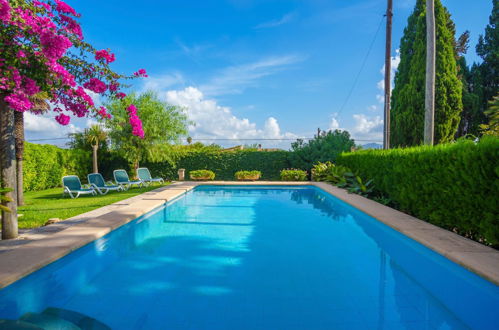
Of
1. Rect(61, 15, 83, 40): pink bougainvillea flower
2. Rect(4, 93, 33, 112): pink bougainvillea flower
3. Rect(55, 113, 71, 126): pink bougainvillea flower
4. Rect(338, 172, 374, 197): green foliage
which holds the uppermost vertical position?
Rect(61, 15, 83, 40): pink bougainvillea flower

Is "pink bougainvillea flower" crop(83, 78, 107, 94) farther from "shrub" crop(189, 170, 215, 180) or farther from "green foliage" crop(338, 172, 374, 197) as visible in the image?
"shrub" crop(189, 170, 215, 180)

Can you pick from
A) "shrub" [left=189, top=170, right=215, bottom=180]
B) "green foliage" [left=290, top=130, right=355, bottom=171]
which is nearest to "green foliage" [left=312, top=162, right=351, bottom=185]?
"green foliage" [left=290, top=130, right=355, bottom=171]

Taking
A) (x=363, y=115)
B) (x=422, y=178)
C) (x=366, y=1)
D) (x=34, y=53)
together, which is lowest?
(x=422, y=178)

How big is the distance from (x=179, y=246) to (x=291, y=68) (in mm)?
17126

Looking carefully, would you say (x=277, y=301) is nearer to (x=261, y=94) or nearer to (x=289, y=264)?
(x=289, y=264)

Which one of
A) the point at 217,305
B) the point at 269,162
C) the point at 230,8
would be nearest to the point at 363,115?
the point at 269,162

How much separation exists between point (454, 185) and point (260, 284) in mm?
4162

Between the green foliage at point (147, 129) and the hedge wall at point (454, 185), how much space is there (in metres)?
13.0

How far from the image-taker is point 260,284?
3988 millimetres

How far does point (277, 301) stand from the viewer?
3486 mm

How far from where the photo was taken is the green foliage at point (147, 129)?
56.8 ft

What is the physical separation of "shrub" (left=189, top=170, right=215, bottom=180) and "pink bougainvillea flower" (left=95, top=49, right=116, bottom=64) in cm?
1376

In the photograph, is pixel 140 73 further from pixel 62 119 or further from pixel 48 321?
pixel 48 321

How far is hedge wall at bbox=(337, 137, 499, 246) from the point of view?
4711 mm
